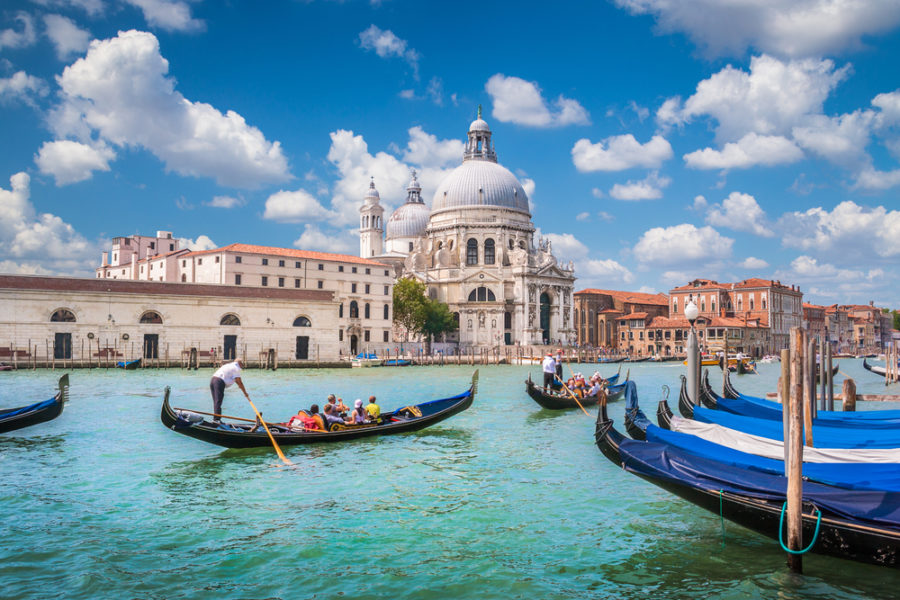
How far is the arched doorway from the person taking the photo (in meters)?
57.8

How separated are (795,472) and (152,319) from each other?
3073cm

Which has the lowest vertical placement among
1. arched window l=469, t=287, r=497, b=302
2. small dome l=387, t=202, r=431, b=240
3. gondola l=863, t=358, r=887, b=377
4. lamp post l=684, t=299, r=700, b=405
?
gondola l=863, t=358, r=887, b=377

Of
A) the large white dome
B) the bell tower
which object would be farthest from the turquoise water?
the bell tower

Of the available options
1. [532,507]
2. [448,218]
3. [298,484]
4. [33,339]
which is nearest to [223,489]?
[298,484]

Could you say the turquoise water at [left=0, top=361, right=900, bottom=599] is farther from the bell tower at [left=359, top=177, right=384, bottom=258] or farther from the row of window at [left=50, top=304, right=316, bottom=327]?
the bell tower at [left=359, top=177, right=384, bottom=258]

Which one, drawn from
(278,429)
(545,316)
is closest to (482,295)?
(545,316)

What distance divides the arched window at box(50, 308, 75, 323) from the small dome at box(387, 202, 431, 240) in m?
38.9

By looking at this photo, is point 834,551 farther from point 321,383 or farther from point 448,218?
point 448,218

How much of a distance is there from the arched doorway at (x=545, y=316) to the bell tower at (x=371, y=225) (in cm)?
1654

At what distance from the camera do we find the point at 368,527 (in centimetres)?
720

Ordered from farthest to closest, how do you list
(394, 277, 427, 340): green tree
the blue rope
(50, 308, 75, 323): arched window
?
(394, 277, 427, 340): green tree < (50, 308, 75, 323): arched window < the blue rope

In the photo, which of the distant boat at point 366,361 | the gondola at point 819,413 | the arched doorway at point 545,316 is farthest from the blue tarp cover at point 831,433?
the arched doorway at point 545,316

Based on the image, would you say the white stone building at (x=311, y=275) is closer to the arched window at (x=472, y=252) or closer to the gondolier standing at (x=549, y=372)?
the arched window at (x=472, y=252)

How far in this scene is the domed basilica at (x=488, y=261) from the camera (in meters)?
55.8
